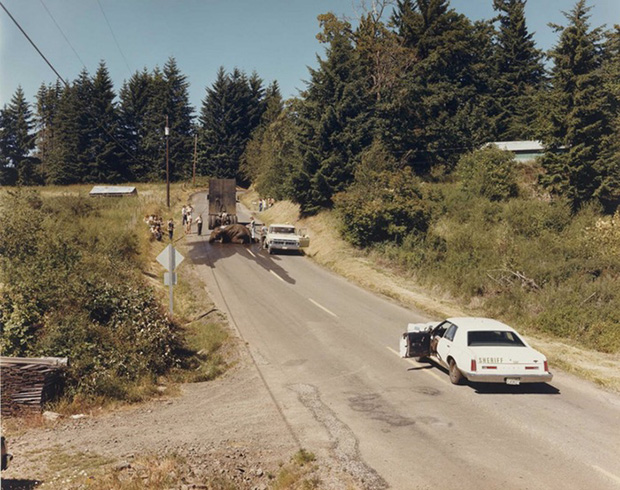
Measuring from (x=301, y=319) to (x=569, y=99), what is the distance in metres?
27.4

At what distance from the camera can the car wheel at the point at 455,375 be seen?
12031 mm

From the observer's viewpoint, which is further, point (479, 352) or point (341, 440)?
point (479, 352)

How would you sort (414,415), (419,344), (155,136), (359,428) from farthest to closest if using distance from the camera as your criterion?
1. (155,136)
2. (419,344)
3. (414,415)
4. (359,428)

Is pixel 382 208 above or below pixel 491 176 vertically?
below

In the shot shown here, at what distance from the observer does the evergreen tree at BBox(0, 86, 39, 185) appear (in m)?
87.2

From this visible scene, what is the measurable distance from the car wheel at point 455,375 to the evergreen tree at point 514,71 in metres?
48.4

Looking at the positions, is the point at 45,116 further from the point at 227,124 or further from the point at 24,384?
the point at 24,384

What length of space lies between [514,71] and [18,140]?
83971 millimetres

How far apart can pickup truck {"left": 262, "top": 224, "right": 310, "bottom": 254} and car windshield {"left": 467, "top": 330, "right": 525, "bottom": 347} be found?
876 inches

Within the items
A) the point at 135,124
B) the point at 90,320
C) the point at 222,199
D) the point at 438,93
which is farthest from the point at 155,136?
the point at 90,320

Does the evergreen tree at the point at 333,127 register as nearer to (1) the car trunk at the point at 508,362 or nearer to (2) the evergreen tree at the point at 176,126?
(1) the car trunk at the point at 508,362

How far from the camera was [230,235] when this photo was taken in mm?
38281

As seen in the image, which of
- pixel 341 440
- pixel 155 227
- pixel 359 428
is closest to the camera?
pixel 341 440

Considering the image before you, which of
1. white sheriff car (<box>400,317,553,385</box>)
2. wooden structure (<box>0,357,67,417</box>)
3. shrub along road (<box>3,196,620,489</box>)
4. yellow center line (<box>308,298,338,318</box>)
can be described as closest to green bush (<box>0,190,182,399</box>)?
wooden structure (<box>0,357,67,417</box>)
